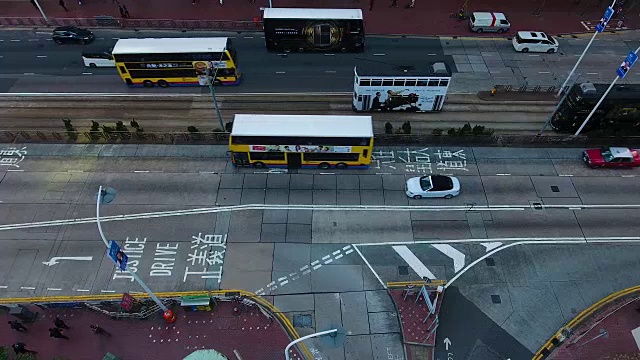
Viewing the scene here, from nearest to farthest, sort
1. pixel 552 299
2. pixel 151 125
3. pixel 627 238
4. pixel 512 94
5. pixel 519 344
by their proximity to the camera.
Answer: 1. pixel 519 344
2. pixel 552 299
3. pixel 627 238
4. pixel 151 125
5. pixel 512 94

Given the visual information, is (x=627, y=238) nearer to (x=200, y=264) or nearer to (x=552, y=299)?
(x=552, y=299)

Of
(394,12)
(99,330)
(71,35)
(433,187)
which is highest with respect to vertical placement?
(71,35)

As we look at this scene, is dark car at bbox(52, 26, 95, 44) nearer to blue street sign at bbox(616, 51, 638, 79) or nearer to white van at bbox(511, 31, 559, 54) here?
white van at bbox(511, 31, 559, 54)

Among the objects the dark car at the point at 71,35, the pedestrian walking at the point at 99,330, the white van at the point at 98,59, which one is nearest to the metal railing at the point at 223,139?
the white van at the point at 98,59

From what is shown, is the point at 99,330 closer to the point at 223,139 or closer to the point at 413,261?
the point at 223,139

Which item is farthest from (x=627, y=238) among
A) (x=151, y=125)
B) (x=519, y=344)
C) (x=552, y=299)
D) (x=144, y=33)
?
(x=144, y=33)

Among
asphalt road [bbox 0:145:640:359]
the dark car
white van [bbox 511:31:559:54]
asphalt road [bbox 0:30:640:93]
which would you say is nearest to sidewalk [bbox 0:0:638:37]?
asphalt road [bbox 0:30:640:93]

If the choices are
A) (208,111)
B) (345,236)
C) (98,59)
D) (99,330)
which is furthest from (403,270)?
(98,59)
